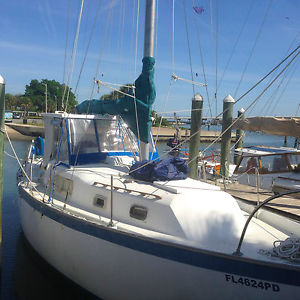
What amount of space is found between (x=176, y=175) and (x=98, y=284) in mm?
2600

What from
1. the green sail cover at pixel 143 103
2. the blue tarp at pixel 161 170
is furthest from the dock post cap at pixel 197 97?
the blue tarp at pixel 161 170

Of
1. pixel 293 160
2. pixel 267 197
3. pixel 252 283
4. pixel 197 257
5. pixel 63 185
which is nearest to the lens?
pixel 252 283

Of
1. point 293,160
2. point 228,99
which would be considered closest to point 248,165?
point 293,160

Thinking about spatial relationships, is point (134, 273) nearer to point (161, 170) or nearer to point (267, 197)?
point (161, 170)

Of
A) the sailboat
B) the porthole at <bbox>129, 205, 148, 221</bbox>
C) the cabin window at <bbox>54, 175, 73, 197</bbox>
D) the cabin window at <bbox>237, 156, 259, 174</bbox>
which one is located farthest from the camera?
the cabin window at <bbox>237, 156, 259, 174</bbox>

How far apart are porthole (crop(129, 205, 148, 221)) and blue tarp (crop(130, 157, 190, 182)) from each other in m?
0.74

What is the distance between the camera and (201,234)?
17.8 feet

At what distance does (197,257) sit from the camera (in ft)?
15.9

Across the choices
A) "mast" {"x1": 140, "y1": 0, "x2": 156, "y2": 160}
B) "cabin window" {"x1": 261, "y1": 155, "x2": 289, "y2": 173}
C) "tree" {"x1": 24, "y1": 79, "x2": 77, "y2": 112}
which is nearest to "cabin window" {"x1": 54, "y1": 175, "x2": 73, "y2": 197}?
"mast" {"x1": 140, "y1": 0, "x2": 156, "y2": 160}

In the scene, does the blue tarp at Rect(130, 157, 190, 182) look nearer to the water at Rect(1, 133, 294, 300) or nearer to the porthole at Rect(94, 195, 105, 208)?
the porthole at Rect(94, 195, 105, 208)

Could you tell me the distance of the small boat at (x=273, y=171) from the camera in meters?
11.1

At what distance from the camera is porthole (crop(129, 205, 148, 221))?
19.4ft

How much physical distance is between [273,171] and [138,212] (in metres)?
7.68

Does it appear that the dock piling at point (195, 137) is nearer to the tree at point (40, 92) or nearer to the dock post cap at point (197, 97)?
the dock post cap at point (197, 97)
